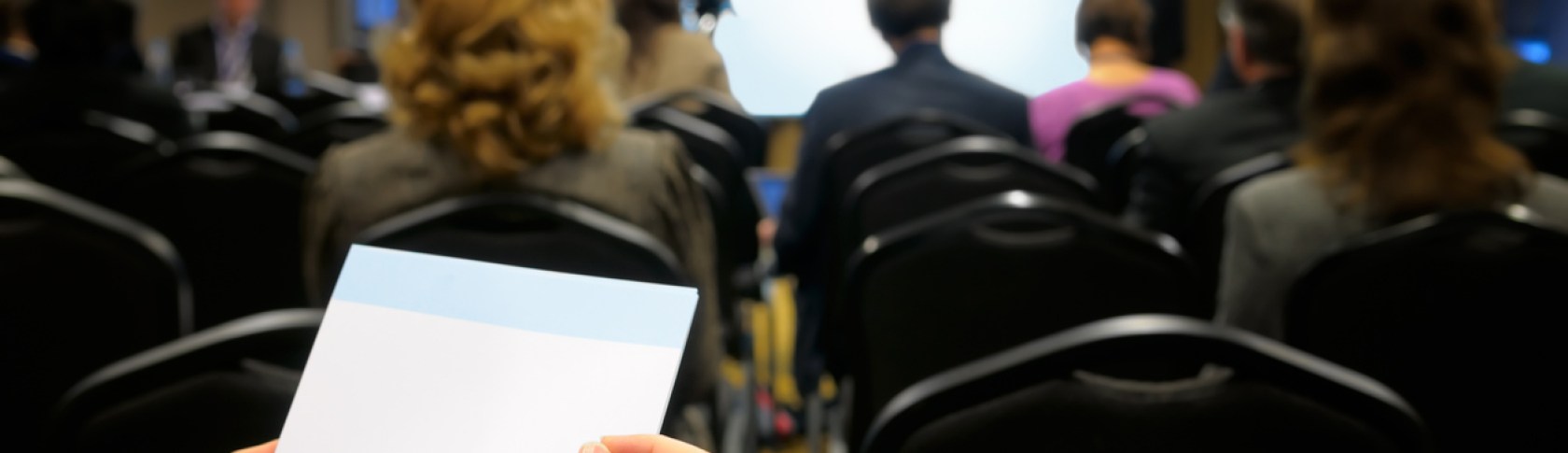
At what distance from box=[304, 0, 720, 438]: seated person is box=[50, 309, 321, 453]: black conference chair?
0.70 metres

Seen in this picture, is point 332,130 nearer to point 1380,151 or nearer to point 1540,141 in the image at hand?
point 1380,151

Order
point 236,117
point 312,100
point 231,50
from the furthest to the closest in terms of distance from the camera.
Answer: point 231,50 < point 312,100 < point 236,117

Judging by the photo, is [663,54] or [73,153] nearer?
[73,153]

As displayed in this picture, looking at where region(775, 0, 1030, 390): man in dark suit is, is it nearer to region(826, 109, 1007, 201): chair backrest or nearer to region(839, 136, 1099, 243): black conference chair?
region(826, 109, 1007, 201): chair backrest

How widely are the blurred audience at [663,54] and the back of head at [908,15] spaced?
881mm

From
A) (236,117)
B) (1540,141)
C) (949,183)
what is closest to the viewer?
(949,183)

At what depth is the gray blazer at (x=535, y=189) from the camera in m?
1.79

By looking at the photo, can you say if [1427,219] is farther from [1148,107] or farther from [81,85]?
[81,85]

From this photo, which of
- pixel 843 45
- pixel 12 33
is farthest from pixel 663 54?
pixel 843 45

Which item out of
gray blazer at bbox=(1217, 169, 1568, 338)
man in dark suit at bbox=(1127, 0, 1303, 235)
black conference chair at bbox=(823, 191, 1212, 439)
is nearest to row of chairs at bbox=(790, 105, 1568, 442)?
black conference chair at bbox=(823, 191, 1212, 439)

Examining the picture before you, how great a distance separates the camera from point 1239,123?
2.57 meters

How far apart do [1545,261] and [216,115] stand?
372cm

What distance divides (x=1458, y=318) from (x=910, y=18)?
7.97 ft

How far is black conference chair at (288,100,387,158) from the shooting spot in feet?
10.1
